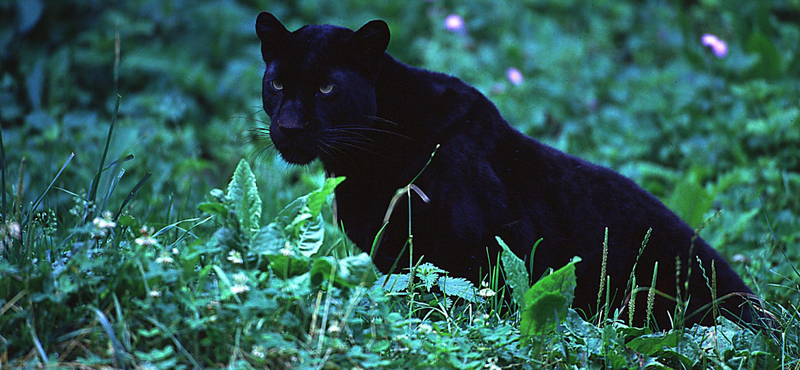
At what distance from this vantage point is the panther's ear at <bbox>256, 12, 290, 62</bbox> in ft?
8.63

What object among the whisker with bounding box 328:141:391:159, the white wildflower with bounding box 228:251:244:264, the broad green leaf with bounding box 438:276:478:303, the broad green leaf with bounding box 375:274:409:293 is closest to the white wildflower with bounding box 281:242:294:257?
the white wildflower with bounding box 228:251:244:264

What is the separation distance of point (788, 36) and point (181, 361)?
19.7ft

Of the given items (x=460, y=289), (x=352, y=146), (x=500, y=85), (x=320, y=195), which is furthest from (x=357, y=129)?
(x=500, y=85)

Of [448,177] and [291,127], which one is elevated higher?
[291,127]

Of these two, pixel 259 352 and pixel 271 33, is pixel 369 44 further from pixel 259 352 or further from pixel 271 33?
pixel 259 352

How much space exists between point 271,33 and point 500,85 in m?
3.48

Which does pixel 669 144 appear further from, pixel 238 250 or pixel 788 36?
pixel 238 250

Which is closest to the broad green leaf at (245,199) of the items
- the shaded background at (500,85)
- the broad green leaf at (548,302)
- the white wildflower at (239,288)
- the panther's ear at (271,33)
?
the white wildflower at (239,288)

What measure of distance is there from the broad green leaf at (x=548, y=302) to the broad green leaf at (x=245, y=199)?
0.87 m

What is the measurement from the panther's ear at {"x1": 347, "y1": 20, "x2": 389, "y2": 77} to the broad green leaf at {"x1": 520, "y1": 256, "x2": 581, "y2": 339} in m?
1.10

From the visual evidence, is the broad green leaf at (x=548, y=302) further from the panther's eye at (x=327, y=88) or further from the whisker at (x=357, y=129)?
the panther's eye at (x=327, y=88)

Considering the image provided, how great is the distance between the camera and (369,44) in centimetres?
259

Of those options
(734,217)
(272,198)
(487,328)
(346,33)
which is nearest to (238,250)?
(487,328)

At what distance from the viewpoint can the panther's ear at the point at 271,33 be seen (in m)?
2.63
